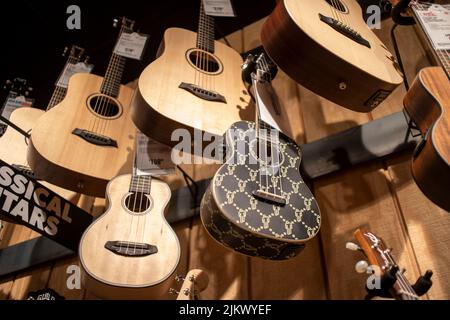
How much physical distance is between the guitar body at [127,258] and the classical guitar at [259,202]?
214 millimetres

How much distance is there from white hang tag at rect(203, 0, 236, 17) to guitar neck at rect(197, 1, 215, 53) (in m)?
0.14

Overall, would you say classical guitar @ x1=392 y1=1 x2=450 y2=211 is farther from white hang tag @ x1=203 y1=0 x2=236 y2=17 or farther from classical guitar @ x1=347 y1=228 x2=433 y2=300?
white hang tag @ x1=203 y1=0 x2=236 y2=17

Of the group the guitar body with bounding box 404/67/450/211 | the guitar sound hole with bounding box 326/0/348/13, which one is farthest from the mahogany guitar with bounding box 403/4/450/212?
the guitar sound hole with bounding box 326/0/348/13

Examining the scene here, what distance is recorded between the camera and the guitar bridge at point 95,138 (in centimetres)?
168

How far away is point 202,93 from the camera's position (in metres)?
1.52

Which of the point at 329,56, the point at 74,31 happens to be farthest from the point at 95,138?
the point at 74,31

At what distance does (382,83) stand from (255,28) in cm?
138

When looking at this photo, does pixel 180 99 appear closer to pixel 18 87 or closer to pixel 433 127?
pixel 433 127

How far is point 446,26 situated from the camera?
1.34 metres

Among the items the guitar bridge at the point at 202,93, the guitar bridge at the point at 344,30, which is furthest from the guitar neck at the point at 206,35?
the guitar bridge at the point at 344,30

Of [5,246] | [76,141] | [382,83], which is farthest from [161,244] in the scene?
[5,246]

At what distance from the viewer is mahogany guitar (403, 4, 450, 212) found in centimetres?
96

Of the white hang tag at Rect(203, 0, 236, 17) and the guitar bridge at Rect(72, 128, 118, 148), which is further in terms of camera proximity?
the white hang tag at Rect(203, 0, 236, 17)
